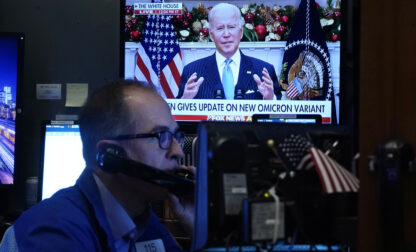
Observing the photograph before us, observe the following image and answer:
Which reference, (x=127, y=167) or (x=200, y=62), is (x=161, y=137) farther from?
(x=200, y=62)

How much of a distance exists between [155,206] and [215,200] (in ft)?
4.22

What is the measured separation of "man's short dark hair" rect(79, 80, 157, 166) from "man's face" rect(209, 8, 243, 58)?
0.99m

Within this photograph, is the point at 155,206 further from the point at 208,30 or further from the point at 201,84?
the point at 208,30

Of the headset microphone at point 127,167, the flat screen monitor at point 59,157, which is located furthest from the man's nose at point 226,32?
the headset microphone at point 127,167

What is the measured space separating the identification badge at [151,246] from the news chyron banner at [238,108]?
932 millimetres

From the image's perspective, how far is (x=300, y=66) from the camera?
94.3 inches

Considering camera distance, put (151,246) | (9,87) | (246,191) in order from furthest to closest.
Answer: (9,87), (151,246), (246,191)

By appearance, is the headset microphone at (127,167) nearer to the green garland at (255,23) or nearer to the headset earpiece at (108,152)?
the headset earpiece at (108,152)

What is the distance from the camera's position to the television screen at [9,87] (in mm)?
2494

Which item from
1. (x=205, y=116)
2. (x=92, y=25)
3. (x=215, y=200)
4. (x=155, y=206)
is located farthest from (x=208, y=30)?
(x=215, y=200)

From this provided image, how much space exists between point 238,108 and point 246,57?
0.24 metres

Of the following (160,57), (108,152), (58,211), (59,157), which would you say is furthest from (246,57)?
(58,211)

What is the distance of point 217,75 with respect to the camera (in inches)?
95.7

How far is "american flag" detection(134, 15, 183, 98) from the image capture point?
246 centimetres
